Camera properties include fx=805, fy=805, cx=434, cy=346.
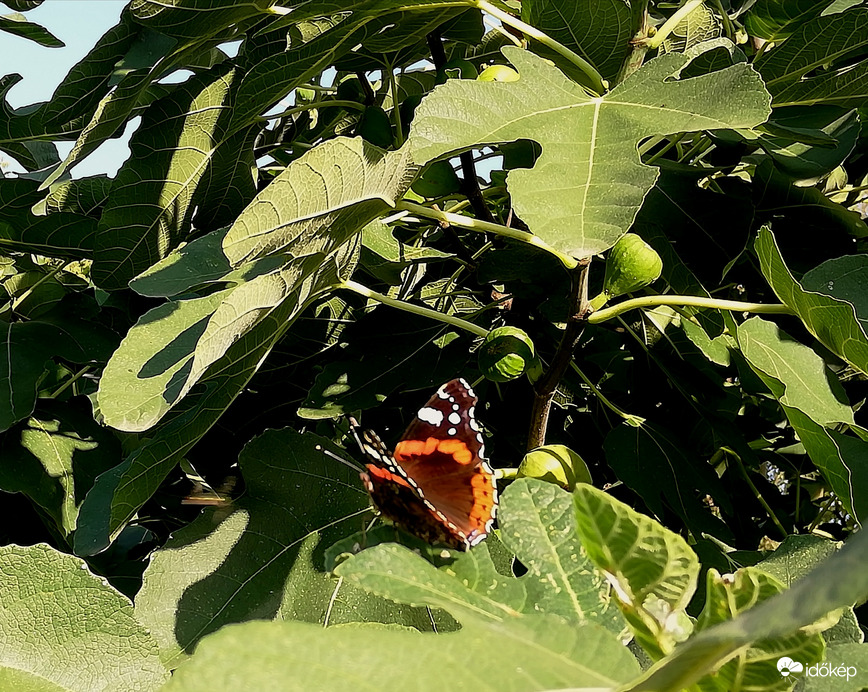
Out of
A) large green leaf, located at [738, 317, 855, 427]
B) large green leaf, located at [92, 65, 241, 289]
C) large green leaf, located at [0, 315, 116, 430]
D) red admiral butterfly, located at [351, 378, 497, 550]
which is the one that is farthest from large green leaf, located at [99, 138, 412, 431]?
large green leaf, located at [0, 315, 116, 430]

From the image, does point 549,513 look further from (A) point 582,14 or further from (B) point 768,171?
(B) point 768,171

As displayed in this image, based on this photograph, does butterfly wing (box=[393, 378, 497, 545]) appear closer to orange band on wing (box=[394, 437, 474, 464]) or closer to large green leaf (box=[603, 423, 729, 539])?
orange band on wing (box=[394, 437, 474, 464])

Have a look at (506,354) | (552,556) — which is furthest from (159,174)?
(552,556)

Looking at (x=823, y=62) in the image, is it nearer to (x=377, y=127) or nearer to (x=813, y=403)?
(x=813, y=403)

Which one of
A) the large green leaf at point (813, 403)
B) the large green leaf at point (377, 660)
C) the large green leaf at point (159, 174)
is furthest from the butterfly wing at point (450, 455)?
the large green leaf at point (159, 174)

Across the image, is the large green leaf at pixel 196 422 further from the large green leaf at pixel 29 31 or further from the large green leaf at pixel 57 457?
the large green leaf at pixel 29 31

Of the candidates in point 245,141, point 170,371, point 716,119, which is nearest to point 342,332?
point 245,141
